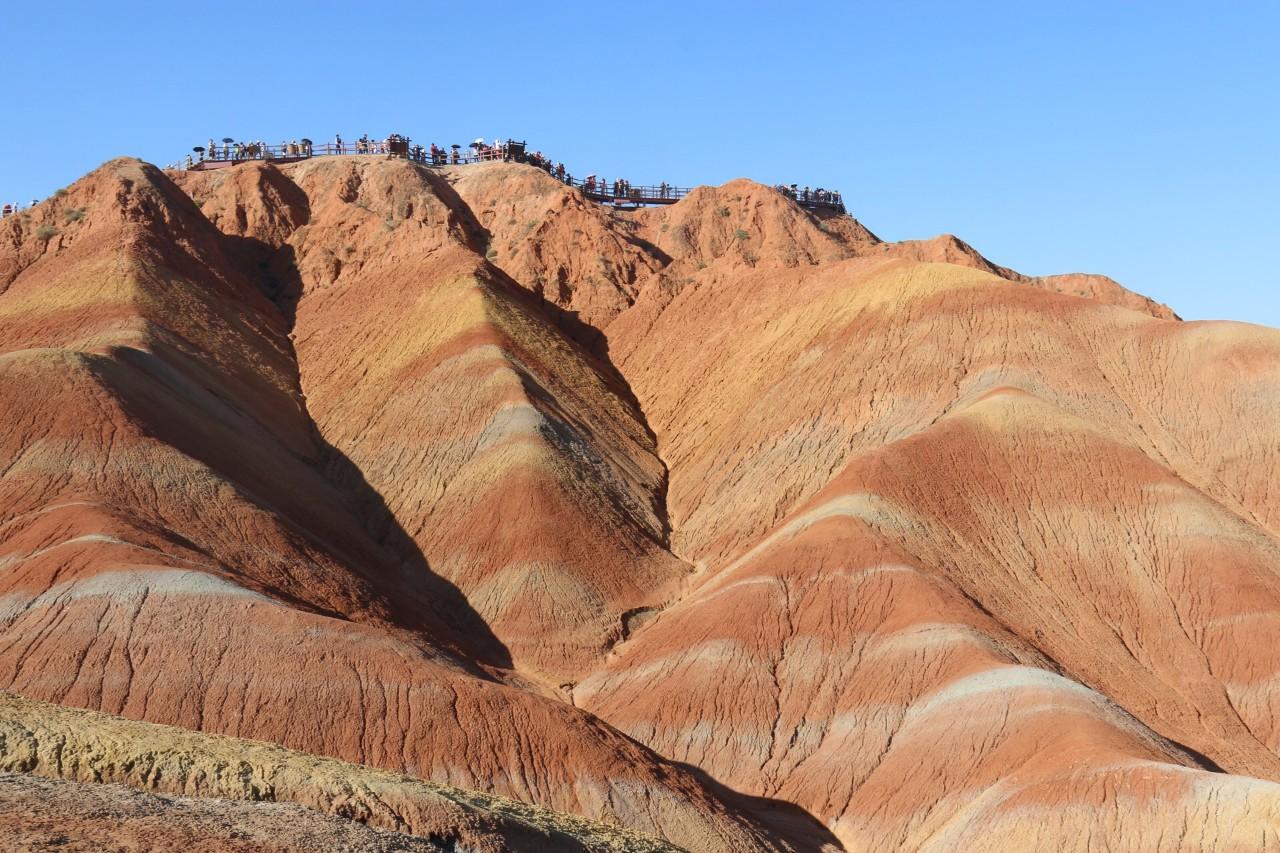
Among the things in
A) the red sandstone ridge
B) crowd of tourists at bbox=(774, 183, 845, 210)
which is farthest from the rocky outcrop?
crowd of tourists at bbox=(774, 183, 845, 210)

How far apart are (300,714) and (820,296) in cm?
4309

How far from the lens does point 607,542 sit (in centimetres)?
6531

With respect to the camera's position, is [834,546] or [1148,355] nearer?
[834,546]

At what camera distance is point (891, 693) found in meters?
51.8

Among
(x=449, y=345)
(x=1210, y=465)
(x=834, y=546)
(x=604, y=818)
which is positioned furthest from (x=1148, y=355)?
(x=604, y=818)

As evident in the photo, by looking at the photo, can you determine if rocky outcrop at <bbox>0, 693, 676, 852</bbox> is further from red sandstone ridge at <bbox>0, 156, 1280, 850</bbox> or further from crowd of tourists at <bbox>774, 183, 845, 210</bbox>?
crowd of tourists at <bbox>774, 183, 845, 210</bbox>

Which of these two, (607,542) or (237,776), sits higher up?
(607,542)

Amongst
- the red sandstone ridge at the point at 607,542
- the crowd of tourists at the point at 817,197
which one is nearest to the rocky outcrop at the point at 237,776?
the red sandstone ridge at the point at 607,542

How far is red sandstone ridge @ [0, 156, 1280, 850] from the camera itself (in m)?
43.0

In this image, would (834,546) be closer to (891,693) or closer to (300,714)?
(891,693)

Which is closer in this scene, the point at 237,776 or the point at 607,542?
the point at 237,776

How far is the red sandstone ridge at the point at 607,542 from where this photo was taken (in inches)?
1693

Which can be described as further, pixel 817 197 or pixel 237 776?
pixel 817 197

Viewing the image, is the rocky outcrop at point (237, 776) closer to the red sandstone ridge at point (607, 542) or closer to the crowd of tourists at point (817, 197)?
the red sandstone ridge at point (607, 542)
